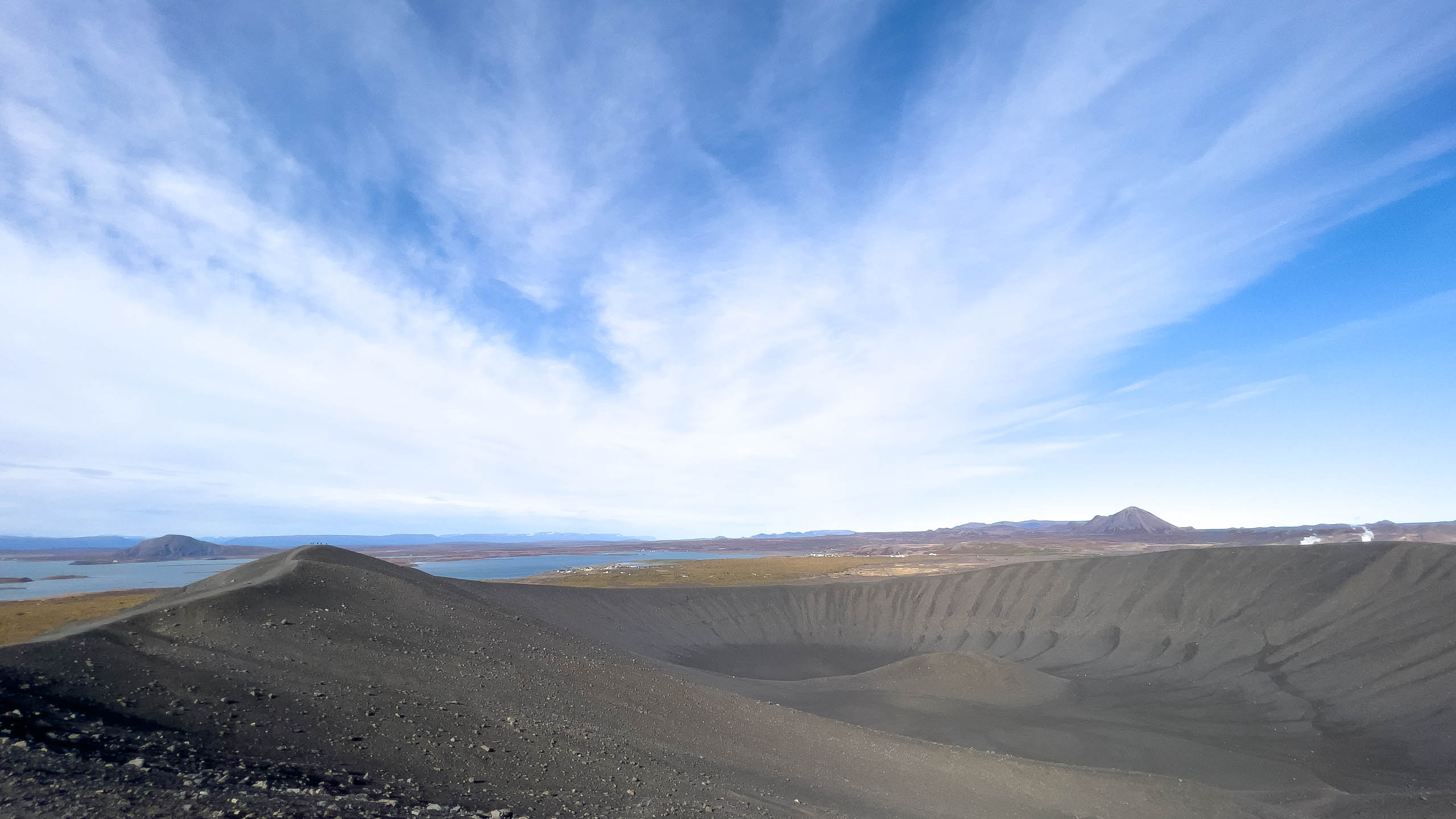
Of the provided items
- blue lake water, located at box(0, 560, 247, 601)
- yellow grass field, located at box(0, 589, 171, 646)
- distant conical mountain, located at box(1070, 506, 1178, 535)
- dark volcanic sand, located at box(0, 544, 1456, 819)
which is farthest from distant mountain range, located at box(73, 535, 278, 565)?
distant conical mountain, located at box(1070, 506, 1178, 535)

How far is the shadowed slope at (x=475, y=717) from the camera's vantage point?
6316 millimetres

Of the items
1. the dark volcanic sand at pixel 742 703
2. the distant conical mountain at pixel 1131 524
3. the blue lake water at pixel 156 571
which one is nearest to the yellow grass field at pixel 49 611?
the blue lake water at pixel 156 571

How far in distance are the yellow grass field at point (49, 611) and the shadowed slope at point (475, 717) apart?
27.5ft

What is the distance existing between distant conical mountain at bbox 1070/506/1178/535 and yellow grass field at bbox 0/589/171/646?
14925 centimetres

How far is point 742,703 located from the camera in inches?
525

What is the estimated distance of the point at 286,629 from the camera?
31.6 ft

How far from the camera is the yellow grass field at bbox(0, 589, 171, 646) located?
59.1 feet

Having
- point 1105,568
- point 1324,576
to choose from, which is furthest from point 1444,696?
point 1105,568

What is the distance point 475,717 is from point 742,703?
6.77 meters

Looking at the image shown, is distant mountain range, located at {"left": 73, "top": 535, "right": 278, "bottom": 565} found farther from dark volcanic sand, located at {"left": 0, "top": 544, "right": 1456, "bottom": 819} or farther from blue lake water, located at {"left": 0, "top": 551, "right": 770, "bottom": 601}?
dark volcanic sand, located at {"left": 0, "top": 544, "right": 1456, "bottom": 819}

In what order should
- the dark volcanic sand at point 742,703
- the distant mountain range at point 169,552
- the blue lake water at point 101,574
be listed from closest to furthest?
the dark volcanic sand at point 742,703 < the blue lake water at point 101,574 < the distant mountain range at point 169,552

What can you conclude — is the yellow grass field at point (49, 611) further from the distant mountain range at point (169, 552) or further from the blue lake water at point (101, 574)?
the distant mountain range at point (169, 552)

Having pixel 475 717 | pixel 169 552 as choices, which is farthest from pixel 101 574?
pixel 475 717

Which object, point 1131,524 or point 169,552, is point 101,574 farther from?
point 1131,524
